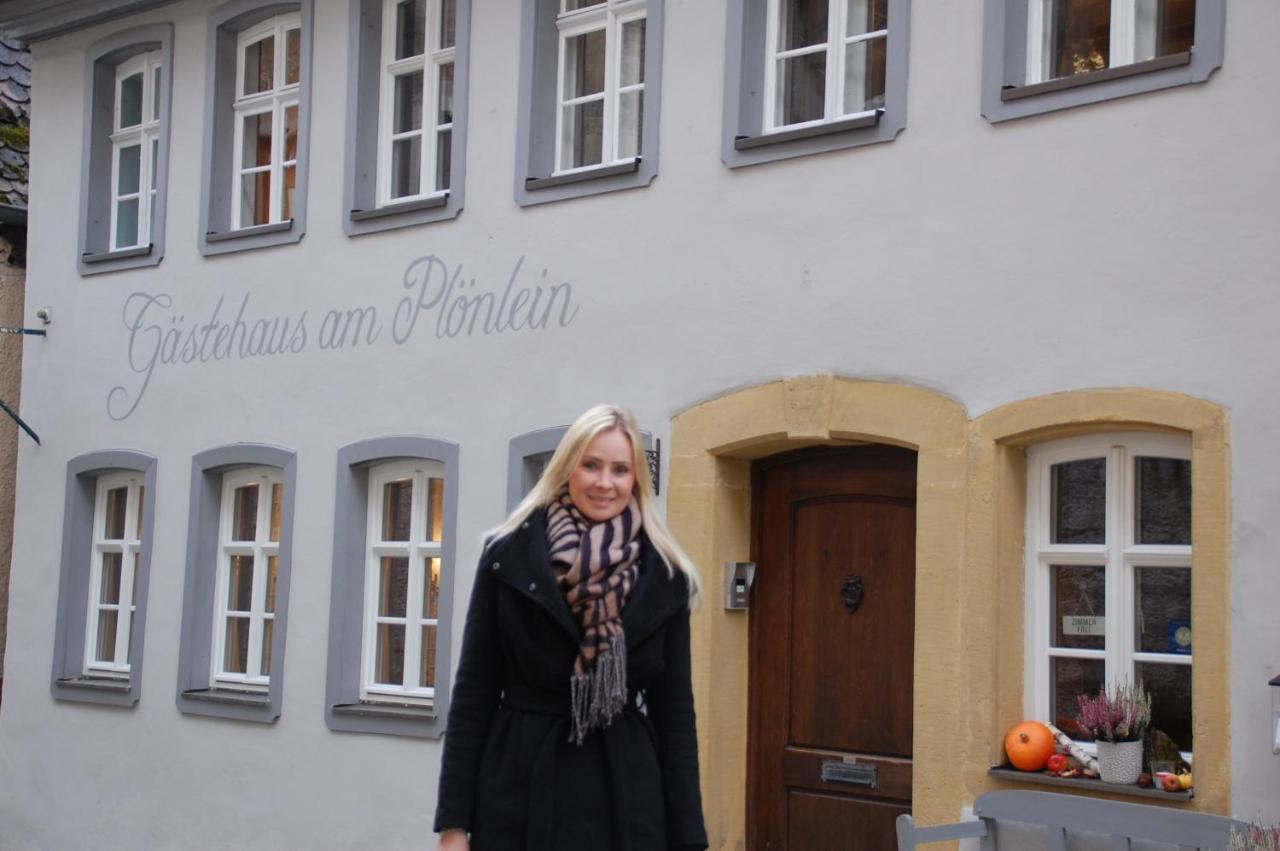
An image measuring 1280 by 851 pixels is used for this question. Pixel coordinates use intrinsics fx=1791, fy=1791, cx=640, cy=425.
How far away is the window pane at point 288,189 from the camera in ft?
38.1

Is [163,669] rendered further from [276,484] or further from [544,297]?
[544,297]

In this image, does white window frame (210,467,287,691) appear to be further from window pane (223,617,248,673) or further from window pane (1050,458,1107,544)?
window pane (1050,458,1107,544)

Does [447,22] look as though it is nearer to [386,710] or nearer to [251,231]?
[251,231]

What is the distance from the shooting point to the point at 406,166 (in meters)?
10.9

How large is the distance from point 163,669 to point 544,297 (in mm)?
3987

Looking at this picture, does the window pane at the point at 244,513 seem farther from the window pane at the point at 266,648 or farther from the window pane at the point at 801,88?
the window pane at the point at 801,88

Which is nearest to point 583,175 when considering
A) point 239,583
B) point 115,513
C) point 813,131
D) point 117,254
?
point 813,131

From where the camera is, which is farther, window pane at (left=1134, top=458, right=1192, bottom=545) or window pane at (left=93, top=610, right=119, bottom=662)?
window pane at (left=93, top=610, right=119, bottom=662)

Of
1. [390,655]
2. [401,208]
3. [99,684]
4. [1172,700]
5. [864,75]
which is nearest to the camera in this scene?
[1172,700]

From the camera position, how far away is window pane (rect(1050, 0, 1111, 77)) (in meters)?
7.78

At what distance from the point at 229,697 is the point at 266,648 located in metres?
0.39

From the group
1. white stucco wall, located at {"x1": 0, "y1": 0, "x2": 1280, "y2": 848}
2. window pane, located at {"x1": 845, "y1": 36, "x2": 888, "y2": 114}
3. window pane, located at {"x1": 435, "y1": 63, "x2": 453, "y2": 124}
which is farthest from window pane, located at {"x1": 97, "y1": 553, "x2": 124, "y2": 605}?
window pane, located at {"x1": 845, "y1": 36, "x2": 888, "y2": 114}

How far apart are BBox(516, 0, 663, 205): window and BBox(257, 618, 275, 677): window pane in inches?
135

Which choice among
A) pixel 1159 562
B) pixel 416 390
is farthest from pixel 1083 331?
pixel 416 390
